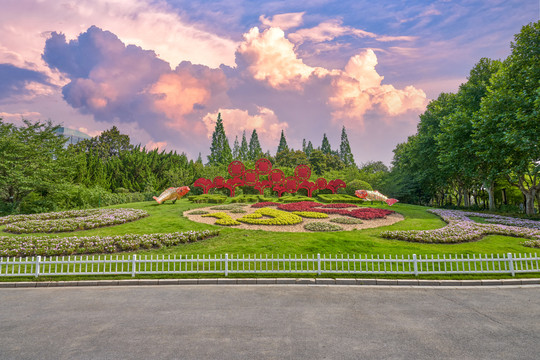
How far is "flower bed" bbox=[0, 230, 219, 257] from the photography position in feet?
36.6

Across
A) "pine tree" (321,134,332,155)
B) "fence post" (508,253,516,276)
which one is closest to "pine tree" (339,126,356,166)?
"pine tree" (321,134,332,155)

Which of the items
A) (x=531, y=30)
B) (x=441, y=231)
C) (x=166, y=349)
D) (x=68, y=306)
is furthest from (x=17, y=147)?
(x=531, y=30)

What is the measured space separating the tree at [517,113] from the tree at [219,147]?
5106 centimetres

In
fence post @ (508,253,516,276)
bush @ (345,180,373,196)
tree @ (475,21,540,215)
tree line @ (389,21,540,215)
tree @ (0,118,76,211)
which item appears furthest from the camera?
bush @ (345,180,373,196)

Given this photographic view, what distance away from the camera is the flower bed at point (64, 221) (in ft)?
49.8

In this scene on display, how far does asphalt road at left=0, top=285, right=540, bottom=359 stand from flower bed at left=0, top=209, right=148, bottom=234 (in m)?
8.01

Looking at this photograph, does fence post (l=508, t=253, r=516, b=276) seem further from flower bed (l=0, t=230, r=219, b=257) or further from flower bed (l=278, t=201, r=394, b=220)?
flower bed (l=0, t=230, r=219, b=257)

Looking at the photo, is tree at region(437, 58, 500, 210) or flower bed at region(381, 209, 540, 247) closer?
flower bed at region(381, 209, 540, 247)

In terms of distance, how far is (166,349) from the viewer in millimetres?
4836

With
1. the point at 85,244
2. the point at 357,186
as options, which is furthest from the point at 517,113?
the point at 85,244

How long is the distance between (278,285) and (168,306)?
336 centimetres

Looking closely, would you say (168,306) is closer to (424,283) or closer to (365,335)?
(365,335)

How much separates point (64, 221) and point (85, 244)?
6.35m

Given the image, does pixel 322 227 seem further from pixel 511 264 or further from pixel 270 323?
pixel 270 323
